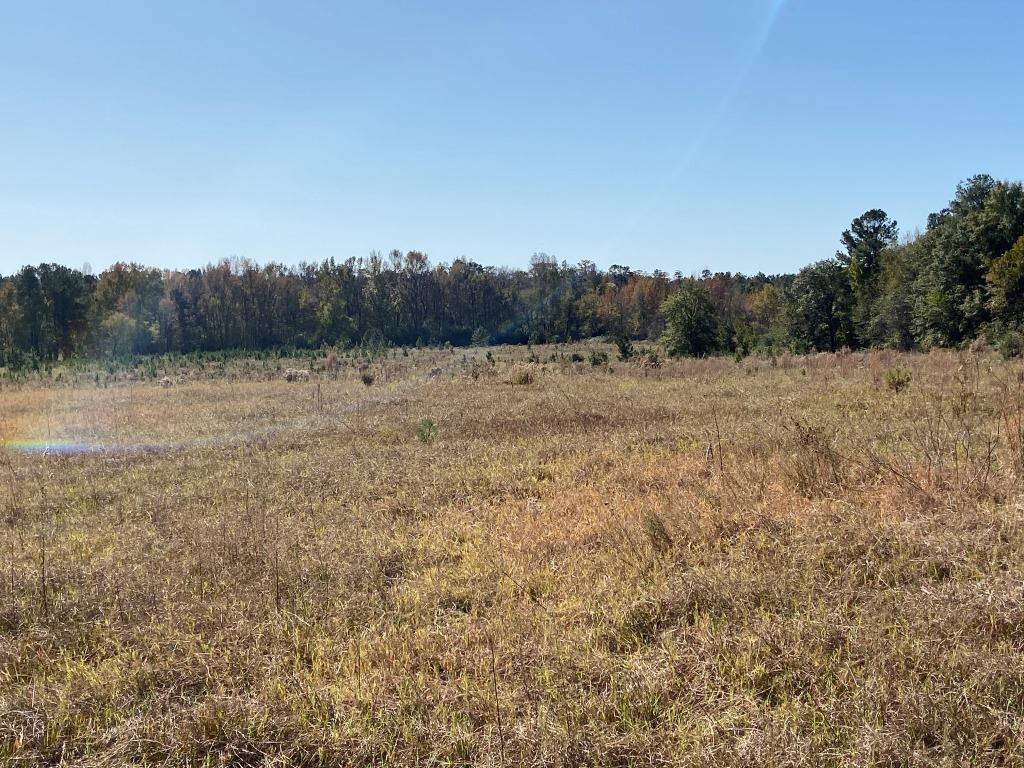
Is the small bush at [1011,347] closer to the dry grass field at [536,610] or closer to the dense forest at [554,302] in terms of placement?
the dense forest at [554,302]

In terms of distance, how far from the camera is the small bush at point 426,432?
10.7m

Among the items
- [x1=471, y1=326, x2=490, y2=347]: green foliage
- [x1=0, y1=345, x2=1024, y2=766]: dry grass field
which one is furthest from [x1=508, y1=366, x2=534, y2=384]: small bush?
[x1=471, y1=326, x2=490, y2=347]: green foliage

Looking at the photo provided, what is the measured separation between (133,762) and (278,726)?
1.83ft

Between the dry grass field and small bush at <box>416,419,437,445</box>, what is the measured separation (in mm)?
2091

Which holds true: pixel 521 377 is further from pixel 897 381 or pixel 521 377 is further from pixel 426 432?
pixel 897 381

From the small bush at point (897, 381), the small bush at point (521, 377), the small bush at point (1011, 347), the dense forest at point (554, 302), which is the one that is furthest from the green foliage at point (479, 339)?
the small bush at point (897, 381)

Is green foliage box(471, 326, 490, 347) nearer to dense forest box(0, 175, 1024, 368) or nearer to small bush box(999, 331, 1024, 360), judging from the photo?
dense forest box(0, 175, 1024, 368)

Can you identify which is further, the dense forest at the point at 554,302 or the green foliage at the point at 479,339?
the green foliage at the point at 479,339

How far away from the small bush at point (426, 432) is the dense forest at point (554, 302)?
54.7 feet

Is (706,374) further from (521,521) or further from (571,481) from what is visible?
(521,521)

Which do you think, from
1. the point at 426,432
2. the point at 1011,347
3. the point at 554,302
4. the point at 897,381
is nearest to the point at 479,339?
the point at 554,302

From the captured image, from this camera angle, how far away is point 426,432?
36.0 feet

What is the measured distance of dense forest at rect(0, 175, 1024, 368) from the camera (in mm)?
32750

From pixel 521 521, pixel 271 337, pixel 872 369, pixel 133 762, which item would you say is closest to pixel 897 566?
pixel 521 521
